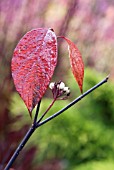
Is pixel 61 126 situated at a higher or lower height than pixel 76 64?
lower

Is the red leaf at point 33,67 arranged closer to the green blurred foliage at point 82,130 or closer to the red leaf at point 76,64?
the red leaf at point 76,64

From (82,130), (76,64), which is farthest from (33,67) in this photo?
(82,130)

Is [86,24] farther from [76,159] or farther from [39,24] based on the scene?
[76,159]

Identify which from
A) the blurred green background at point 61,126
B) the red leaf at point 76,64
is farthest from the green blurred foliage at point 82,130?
the red leaf at point 76,64

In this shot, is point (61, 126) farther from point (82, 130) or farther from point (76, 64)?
point (76, 64)

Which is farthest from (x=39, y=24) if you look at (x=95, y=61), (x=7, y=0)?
(x=95, y=61)

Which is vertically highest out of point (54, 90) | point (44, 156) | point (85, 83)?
point (54, 90)
